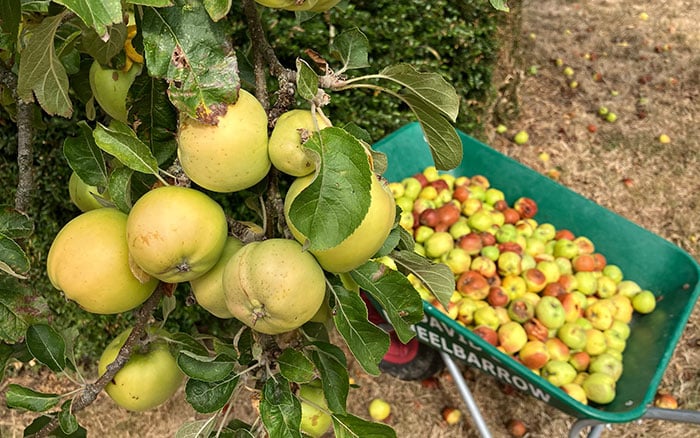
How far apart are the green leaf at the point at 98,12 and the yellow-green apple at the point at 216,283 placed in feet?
1.04

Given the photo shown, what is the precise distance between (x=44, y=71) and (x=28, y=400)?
18.9 inches

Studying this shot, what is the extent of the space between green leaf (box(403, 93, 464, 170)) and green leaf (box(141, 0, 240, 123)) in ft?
0.97

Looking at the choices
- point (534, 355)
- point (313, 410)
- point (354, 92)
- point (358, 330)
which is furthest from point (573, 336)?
point (358, 330)

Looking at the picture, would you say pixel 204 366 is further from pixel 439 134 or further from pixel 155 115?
pixel 439 134

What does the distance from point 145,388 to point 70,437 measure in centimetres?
25

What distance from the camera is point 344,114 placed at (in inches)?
99.6

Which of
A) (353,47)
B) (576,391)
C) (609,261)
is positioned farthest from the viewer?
(609,261)

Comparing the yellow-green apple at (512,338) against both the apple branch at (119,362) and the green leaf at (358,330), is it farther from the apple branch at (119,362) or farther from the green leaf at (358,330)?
the apple branch at (119,362)

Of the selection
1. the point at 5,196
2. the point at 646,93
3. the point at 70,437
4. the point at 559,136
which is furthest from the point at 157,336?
the point at 646,93

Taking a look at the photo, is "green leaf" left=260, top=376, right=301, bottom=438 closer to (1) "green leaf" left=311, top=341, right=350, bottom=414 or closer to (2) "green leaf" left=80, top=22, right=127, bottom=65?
(1) "green leaf" left=311, top=341, right=350, bottom=414

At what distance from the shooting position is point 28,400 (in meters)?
0.83

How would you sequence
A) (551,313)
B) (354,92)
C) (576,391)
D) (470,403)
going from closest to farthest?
(576,391) → (470,403) → (551,313) → (354,92)

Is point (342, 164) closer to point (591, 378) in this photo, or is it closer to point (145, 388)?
point (145, 388)

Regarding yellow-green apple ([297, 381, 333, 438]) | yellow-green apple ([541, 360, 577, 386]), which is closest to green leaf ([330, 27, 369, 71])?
yellow-green apple ([297, 381, 333, 438])
